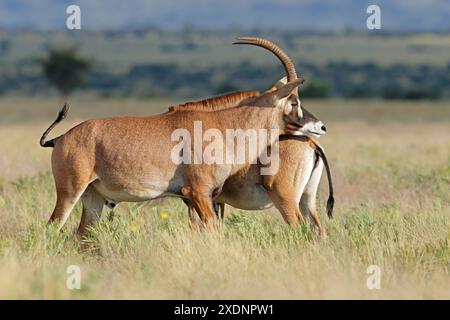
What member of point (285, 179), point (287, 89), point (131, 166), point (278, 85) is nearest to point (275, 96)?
point (287, 89)

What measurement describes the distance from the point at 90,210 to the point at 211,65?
76384 mm

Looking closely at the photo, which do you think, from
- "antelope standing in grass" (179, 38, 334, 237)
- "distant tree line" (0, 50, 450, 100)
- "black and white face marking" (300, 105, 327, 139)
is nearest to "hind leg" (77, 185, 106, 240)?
"antelope standing in grass" (179, 38, 334, 237)

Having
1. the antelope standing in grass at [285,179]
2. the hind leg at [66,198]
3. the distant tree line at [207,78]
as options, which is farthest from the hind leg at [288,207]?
the distant tree line at [207,78]

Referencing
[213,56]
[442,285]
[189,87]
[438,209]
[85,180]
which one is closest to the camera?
[442,285]

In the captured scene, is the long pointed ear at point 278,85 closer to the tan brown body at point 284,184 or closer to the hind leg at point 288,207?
the tan brown body at point 284,184

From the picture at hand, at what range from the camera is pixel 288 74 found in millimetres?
9867

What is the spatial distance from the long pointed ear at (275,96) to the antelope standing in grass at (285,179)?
0.26m

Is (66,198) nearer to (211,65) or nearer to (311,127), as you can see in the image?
(311,127)

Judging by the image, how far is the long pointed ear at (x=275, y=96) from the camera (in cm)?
960

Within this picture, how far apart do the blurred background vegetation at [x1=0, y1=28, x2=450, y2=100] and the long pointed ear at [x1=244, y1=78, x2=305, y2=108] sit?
4682 centimetres

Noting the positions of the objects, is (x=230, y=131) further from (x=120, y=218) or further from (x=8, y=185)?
(x=8, y=185)

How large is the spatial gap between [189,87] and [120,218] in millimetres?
61212

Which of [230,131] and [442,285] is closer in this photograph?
[442,285]
